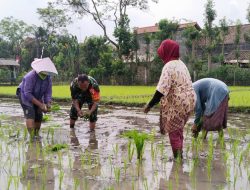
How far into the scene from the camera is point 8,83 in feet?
107

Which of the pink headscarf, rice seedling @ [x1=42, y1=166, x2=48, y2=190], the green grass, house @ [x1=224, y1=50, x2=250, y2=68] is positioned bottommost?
rice seedling @ [x1=42, y1=166, x2=48, y2=190]

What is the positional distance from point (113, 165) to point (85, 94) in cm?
272

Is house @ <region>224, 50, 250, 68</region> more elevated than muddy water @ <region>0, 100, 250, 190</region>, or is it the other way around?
house @ <region>224, 50, 250, 68</region>

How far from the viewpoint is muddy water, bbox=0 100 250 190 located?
3.59 m

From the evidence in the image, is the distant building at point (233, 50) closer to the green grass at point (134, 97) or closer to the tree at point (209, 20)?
the tree at point (209, 20)

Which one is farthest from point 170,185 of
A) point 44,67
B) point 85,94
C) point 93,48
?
point 93,48

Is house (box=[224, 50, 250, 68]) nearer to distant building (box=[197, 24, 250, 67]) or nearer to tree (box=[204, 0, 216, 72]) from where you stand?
distant building (box=[197, 24, 250, 67])

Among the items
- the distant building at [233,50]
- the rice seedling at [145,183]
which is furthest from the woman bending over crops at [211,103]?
the distant building at [233,50]

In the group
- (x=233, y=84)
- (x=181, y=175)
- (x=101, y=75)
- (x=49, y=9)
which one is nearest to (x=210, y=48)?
(x=233, y=84)

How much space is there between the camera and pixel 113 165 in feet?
14.1

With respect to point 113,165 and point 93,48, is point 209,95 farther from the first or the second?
point 93,48

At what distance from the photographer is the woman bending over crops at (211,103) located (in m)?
5.33

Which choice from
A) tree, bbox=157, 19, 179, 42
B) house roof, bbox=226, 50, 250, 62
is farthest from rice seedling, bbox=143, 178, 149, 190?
house roof, bbox=226, 50, 250, 62

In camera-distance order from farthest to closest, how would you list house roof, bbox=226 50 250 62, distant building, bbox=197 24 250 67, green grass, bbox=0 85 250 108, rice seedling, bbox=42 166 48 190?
1. house roof, bbox=226 50 250 62
2. distant building, bbox=197 24 250 67
3. green grass, bbox=0 85 250 108
4. rice seedling, bbox=42 166 48 190
